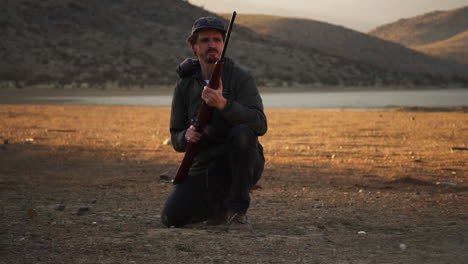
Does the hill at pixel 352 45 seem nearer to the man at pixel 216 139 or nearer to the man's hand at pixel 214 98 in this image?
the man at pixel 216 139

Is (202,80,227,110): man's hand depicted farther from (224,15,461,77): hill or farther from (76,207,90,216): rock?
(224,15,461,77): hill

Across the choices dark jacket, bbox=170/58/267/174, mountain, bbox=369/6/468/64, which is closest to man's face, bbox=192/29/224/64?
dark jacket, bbox=170/58/267/174

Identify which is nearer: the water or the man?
the man

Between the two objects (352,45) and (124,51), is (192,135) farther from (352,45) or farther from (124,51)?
(352,45)

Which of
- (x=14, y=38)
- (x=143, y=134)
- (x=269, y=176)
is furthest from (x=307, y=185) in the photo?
(x=14, y=38)

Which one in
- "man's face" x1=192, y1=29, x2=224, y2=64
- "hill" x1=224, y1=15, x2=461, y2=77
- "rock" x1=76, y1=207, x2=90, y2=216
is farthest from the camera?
"hill" x1=224, y1=15, x2=461, y2=77

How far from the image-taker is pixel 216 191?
17.5ft

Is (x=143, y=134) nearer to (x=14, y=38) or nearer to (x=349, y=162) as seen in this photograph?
(x=349, y=162)

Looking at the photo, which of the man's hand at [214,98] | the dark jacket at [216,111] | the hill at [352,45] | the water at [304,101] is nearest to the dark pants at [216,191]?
the dark jacket at [216,111]

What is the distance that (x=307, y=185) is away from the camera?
783cm

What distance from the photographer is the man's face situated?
16.4 ft

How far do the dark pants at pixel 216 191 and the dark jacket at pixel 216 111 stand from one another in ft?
0.35

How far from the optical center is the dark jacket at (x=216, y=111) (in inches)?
195

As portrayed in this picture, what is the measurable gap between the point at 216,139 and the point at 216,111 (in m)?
0.25
